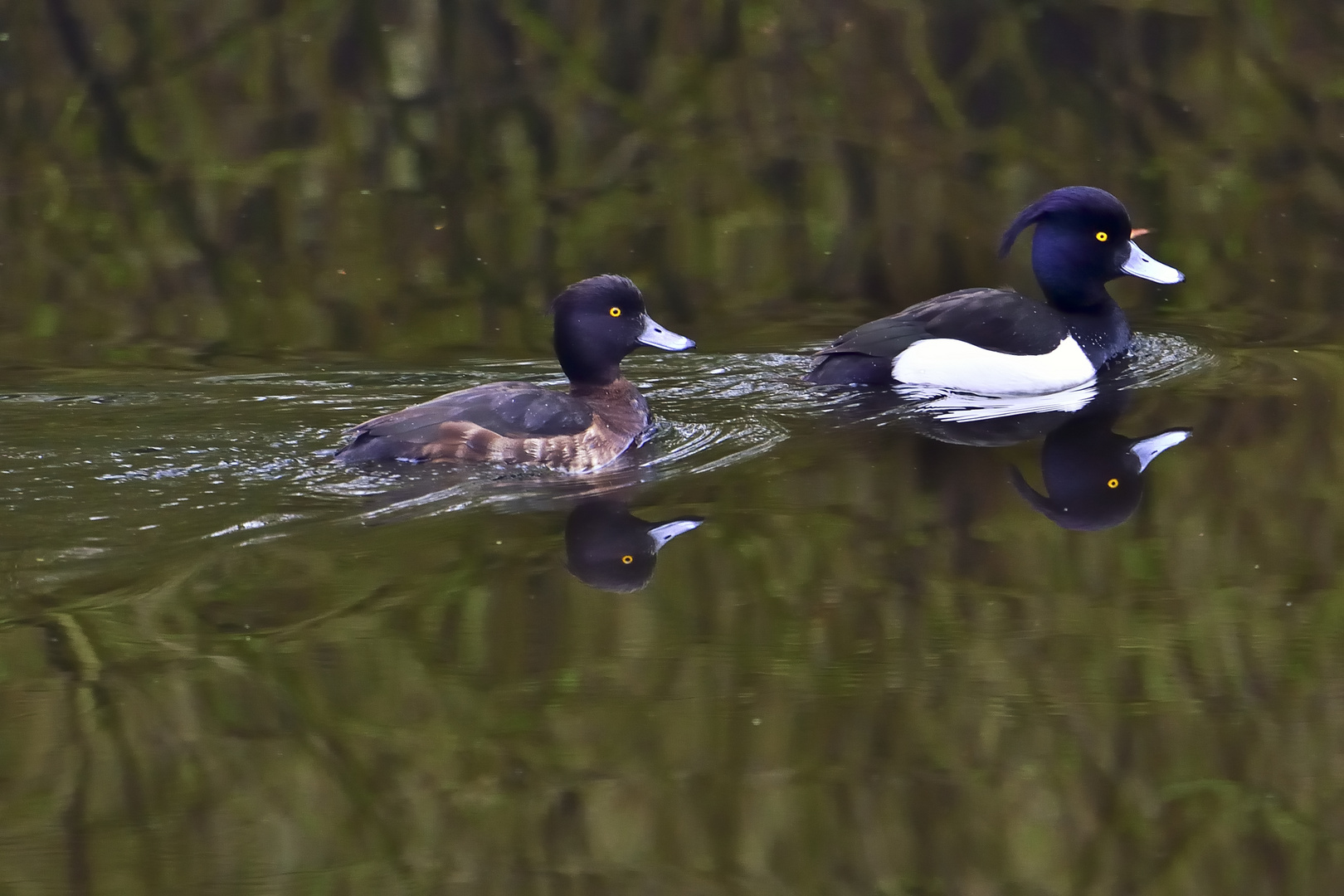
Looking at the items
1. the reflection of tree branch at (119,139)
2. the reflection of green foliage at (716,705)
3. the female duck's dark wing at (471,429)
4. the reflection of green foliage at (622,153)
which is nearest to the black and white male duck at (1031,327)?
the reflection of green foliage at (622,153)

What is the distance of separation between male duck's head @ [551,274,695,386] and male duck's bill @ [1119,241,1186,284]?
9.10 ft

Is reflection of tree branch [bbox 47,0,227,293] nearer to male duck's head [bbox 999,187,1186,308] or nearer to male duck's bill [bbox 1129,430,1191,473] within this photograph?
male duck's head [bbox 999,187,1186,308]

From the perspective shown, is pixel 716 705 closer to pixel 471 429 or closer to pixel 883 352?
pixel 471 429

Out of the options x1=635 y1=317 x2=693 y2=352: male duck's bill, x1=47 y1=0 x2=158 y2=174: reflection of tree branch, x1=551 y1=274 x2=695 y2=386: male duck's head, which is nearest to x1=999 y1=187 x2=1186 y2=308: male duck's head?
x1=635 y1=317 x2=693 y2=352: male duck's bill

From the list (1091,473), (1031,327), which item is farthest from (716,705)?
(1031,327)

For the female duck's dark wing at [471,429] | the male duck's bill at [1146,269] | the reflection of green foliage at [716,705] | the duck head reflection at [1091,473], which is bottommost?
the reflection of green foliage at [716,705]

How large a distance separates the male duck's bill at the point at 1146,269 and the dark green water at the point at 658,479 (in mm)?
426

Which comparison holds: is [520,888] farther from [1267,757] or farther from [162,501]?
[162,501]

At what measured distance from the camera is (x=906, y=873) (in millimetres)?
4328

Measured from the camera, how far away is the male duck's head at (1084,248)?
30.0 ft

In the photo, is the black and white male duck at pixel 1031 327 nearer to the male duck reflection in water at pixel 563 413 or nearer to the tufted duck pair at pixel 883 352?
the tufted duck pair at pixel 883 352

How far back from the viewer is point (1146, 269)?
30.4 feet

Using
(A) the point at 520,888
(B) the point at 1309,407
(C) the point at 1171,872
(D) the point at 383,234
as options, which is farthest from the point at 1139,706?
(D) the point at 383,234

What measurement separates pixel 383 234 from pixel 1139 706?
6.97m
